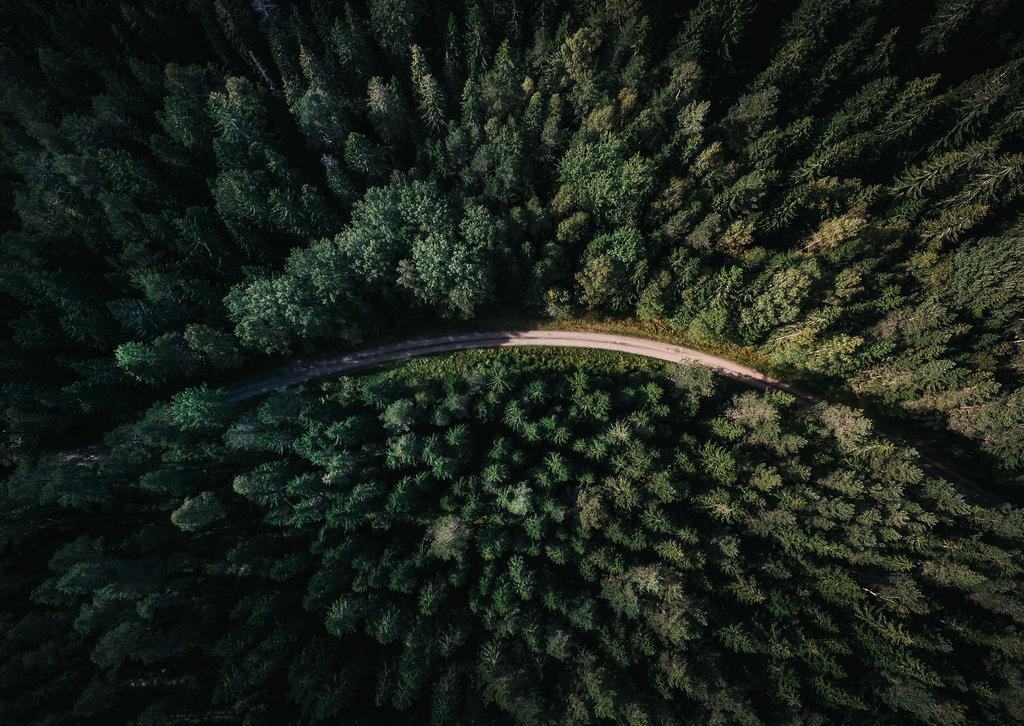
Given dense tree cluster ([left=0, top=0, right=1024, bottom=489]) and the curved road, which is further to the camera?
the curved road

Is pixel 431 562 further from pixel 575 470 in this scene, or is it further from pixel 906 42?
pixel 906 42

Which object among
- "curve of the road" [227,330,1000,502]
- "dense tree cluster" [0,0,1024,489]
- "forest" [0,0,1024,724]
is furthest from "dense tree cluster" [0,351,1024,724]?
"dense tree cluster" [0,0,1024,489]

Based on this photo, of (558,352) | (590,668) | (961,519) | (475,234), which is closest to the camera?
(590,668)

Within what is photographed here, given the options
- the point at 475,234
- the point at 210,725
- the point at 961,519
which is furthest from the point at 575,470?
the point at 210,725

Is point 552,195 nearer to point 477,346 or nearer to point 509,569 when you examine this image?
point 477,346

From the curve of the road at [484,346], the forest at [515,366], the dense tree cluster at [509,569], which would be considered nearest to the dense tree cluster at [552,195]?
the forest at [515,366]

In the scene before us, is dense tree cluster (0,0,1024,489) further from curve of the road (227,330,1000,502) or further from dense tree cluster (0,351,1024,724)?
dense tree cluster (0,351,1024,724)
